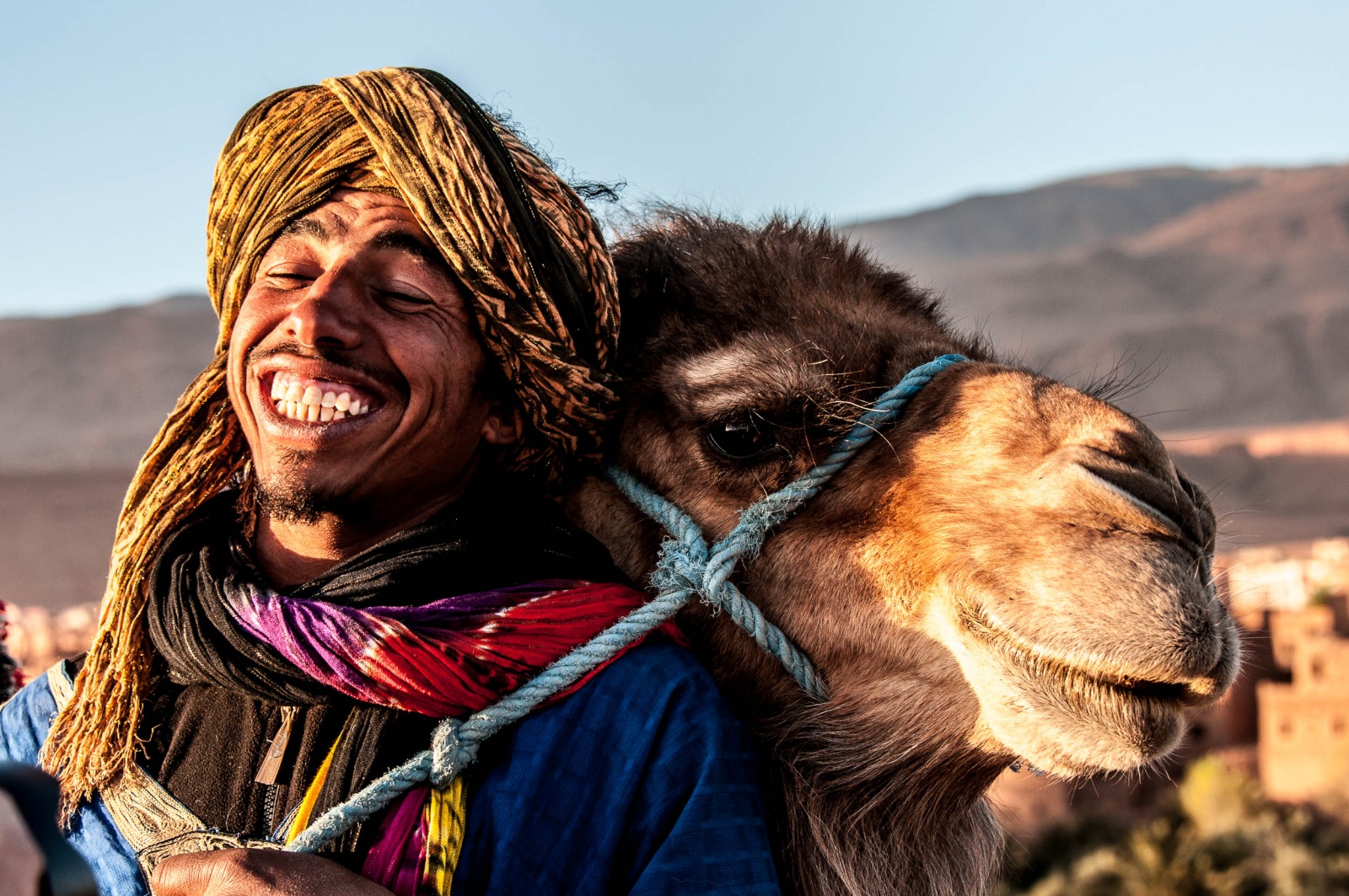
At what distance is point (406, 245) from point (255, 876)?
43.2 inches

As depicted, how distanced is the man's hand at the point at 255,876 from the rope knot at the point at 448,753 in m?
0.20

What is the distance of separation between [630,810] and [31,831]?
1.04 m

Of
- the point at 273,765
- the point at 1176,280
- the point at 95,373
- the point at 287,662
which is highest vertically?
the point at 287,662

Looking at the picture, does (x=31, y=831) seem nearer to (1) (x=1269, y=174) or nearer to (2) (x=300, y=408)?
(2) (x=300, y=408)

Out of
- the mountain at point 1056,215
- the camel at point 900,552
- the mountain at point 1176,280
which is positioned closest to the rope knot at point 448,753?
the camel at point 900,552

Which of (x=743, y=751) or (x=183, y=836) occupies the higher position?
(x=743, y=751)

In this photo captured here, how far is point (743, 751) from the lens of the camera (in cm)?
212

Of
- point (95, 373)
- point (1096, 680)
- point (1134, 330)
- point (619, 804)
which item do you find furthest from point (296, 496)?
point (95, 373)

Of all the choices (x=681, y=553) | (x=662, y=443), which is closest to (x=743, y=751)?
(x=681, y=553)

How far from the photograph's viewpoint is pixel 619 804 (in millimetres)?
1999

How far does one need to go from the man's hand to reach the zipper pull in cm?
21

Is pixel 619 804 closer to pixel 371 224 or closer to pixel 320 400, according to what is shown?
pixel 320 400

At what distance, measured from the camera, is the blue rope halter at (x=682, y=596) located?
2.05 metres

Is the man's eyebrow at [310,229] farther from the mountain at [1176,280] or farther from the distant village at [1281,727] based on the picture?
the mountain at [1176,280]
